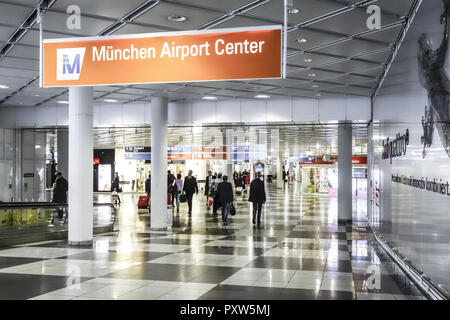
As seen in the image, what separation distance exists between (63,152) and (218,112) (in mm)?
9266

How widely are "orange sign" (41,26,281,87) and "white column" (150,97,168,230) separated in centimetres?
950

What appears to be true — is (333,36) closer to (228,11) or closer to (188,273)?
(228,11)

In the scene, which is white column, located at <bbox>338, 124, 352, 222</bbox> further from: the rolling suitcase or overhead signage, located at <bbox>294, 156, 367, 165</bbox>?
overhead signage, located at <bbox>294, 156, 367, 165</bbox>

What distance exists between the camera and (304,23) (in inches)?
350

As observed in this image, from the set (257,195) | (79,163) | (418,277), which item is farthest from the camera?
(257,195)

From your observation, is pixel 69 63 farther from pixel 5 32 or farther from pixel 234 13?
pixel 5 32

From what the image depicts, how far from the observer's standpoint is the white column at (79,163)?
12125mm

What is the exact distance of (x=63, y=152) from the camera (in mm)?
23359

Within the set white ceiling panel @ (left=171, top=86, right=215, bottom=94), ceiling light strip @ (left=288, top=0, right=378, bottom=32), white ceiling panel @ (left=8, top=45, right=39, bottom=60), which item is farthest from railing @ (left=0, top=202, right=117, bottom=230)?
ceiling light strip @ (left=288, top=0, right=378, bottom=32)

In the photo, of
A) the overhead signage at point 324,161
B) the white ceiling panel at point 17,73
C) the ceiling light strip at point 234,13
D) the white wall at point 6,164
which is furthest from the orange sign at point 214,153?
the ceiling light strip at point 234,13

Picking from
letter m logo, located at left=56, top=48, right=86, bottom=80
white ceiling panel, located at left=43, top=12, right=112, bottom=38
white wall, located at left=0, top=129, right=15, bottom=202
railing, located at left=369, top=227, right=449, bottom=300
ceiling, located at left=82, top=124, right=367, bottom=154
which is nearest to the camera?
railing, located at left=369, top=227, right=449, bottom=300

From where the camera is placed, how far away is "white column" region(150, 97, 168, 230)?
1626 cm

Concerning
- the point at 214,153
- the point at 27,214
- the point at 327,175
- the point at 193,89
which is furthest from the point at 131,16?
the point at 327,175
